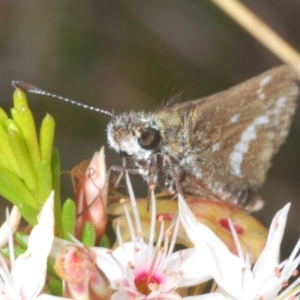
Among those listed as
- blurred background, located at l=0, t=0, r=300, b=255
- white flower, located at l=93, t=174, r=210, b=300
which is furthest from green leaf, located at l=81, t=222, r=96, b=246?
blurred background, located at l=0, t=0, r=300, b=255

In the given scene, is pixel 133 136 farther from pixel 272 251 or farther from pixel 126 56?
pixel 126 56

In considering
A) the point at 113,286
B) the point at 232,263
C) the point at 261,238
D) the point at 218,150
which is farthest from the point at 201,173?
the point at 113,286

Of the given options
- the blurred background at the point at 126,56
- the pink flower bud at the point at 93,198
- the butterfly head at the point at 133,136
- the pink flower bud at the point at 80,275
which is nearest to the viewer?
the pink flower bud at the point at 80,275

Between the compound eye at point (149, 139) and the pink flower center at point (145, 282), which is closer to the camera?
the pink flower center at point (145, 282)

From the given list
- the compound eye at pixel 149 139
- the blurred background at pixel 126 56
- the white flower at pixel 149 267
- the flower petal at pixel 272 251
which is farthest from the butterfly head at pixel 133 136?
the blurred background at pixel 126 56

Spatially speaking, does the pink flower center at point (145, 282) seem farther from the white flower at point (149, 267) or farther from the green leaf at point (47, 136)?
the green leaf at point (47, 136)

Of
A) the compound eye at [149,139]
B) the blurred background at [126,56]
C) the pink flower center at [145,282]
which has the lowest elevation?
the pink flower center at [145,282]

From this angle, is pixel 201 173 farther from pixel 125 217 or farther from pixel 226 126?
pixel 125 217
